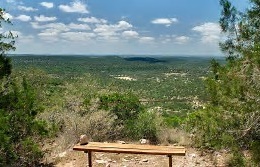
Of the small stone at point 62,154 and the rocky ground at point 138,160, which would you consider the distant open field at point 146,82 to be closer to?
the rocky ground at point 138,160

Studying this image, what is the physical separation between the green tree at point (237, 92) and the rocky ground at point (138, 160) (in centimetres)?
63

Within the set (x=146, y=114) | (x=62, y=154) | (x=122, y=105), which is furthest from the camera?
(x=122, y=105)

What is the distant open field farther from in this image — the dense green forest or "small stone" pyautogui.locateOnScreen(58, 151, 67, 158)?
"small stone" pyautogui.locateOnScreen(58, 151, 67, 158)

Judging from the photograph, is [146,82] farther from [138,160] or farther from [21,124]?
[21,124]

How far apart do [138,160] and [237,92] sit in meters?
3.50

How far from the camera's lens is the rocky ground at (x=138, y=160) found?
324 inches

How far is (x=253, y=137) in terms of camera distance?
258 inches

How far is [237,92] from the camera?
5812mm

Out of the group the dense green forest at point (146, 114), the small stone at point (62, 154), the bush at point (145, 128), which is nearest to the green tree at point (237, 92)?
the dense green forest at point (146, 114)

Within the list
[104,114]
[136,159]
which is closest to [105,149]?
[136,159]

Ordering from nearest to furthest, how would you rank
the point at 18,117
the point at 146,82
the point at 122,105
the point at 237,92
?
the point at 237,92
the point at 18,117
the point at 122,105
the point at 146,82

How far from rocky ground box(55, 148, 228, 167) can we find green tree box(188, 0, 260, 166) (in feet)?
2.06

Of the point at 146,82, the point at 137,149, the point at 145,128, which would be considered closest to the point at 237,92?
the point at 137,149

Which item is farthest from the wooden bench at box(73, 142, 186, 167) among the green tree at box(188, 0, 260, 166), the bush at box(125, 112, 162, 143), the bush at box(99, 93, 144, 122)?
the bush at box(99, 93, 144, 122)
